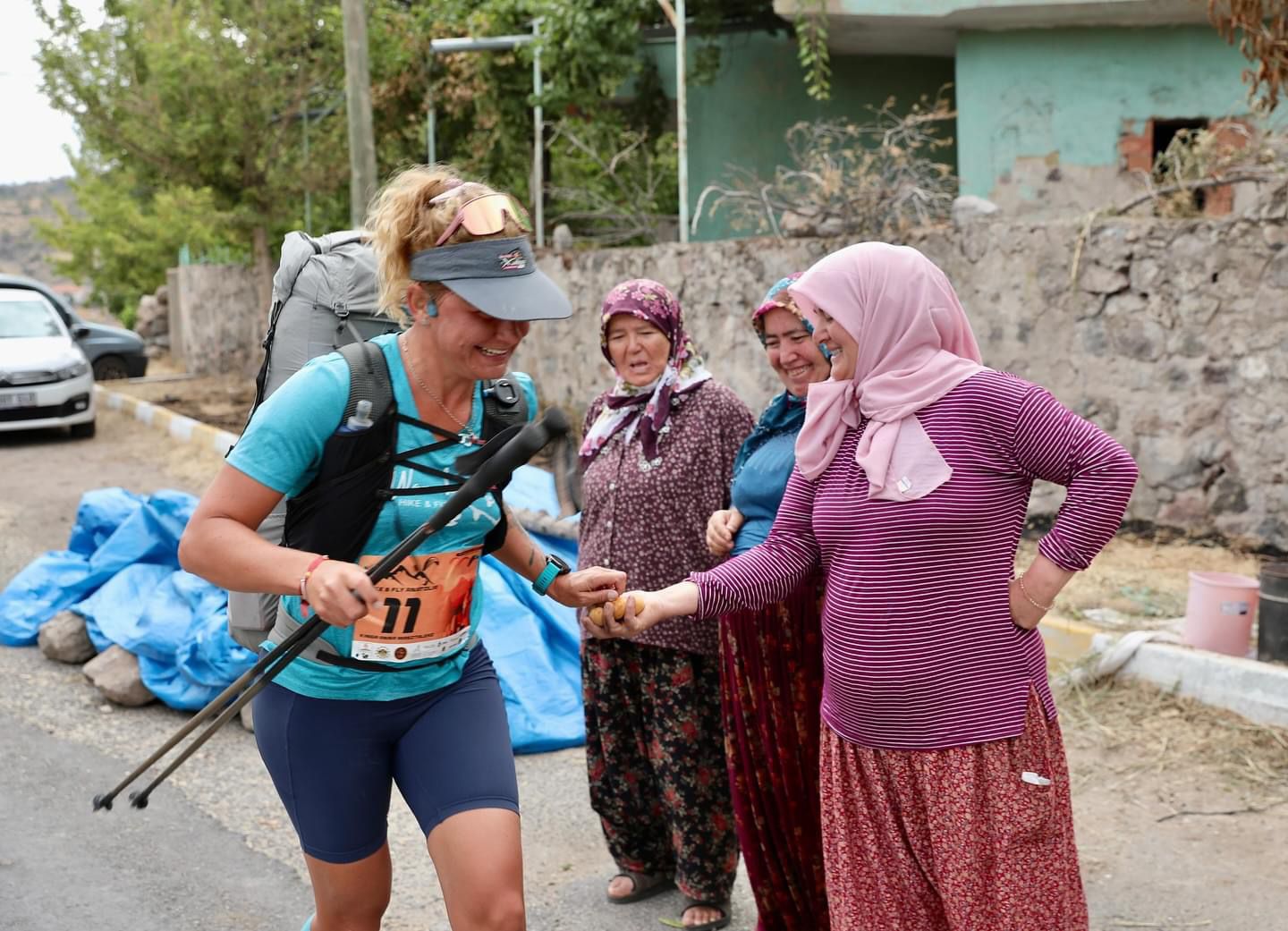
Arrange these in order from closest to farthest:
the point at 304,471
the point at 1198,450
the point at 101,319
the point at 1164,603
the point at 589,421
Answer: the point at 304,471 < the point at 589,421 < the point at 1164,603 < the point at 1198,450 < the point at 101,319

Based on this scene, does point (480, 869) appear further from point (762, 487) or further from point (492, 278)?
point (762, 487)

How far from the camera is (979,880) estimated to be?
2.70 metres

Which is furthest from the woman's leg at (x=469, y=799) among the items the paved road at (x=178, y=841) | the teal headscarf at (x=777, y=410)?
the paved road at (x=178, y=841)

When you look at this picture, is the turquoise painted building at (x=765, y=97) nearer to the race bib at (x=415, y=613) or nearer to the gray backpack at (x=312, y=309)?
the gray backpack at (x=312, y=309)

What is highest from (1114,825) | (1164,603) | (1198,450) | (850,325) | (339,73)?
(339,73)

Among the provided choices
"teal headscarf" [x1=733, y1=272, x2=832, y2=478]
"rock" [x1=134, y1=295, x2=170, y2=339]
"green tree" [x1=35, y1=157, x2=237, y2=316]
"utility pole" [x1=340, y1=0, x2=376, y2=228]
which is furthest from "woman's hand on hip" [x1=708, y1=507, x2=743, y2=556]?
"rock" [x1=134, y1=295, x2=170, y2=339]

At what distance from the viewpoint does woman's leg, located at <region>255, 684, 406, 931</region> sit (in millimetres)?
2672

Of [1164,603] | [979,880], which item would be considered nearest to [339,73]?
[1164,603]

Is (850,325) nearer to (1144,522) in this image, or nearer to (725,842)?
(725,842)

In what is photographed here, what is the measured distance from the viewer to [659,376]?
4.12m

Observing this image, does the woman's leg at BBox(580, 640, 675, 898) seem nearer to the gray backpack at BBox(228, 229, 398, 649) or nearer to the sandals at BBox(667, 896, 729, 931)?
the sandals at BBox(667, 896, 729, 931)

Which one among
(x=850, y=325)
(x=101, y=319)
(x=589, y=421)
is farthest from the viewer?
(x=101, y=319)

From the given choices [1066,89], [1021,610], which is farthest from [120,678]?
[1066,89]

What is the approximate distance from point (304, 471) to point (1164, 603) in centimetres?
490
